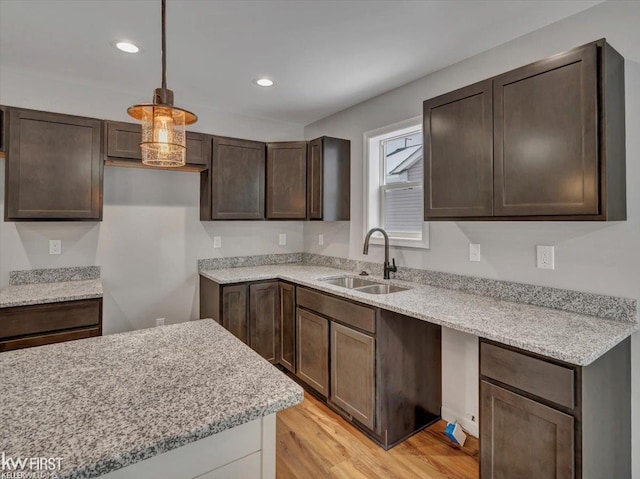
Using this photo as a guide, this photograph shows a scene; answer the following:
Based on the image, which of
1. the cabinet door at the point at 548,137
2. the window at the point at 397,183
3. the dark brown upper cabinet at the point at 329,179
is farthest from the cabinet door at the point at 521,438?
the dark brown upper cabinet at the point at 329,179

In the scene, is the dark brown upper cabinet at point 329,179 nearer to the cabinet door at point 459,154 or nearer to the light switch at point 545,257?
the cabinet door at point 459,154

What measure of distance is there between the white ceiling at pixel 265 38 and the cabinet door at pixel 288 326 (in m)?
1.77

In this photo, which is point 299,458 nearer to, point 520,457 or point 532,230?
point 520,457

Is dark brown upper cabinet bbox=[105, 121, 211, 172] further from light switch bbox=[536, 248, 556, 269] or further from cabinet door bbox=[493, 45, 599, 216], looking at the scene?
light switch bbox=[536, 248, 556, 269]

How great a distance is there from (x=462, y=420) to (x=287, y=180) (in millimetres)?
2518

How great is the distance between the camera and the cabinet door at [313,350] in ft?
8.84

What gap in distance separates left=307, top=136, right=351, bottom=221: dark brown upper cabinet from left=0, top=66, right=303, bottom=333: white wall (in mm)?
853

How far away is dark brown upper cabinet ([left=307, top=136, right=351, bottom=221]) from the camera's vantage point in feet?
10.9

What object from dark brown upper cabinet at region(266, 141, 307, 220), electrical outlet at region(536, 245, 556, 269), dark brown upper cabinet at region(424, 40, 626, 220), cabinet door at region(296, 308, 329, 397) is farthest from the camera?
dark brown upper cabinet at region(266, 141, 307, 220)

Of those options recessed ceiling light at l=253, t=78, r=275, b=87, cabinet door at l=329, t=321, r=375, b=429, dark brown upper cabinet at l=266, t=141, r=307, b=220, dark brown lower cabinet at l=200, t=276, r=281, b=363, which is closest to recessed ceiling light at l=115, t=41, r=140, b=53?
recessed ceiling light at l=253, t=78, r=275, b=87

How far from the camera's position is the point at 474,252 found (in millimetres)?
2375

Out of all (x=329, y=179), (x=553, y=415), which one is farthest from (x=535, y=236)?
(x=329, y=179)

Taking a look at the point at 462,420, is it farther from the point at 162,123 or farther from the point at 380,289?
the point at 162,123

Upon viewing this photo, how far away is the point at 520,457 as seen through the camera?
1518 millimetres
